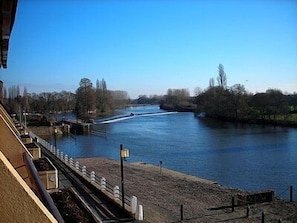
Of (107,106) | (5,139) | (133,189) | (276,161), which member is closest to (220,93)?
Answer: (107,106)

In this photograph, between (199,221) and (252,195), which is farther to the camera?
(252,195)

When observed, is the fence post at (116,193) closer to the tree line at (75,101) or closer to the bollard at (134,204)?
the bollard at (134,204)

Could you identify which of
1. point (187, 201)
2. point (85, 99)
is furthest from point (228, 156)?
point (85, 99)

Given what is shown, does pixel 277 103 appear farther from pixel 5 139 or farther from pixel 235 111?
pixel 5 139

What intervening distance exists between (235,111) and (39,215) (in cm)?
10089

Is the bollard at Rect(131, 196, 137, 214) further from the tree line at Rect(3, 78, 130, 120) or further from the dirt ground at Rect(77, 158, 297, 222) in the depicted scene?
the tree line at Rect(3, 78, 130, 120)

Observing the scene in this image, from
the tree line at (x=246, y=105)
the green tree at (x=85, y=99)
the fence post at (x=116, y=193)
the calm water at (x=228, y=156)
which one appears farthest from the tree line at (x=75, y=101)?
the fence post at (x=116, y=193)

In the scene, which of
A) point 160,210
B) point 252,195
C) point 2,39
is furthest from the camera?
point 252,195

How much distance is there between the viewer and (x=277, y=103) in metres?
89.0

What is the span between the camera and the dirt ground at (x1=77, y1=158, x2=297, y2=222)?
699 inches

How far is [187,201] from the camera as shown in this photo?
21.8 m

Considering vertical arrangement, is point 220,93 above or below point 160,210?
above

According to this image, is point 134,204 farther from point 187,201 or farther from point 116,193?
point 187,201

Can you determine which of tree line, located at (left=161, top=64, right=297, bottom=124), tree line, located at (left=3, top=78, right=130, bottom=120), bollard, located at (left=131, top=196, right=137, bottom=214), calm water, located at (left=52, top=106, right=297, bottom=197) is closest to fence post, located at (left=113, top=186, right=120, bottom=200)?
bollard, located at (left=131, top=196, right=137, bottom=214)
